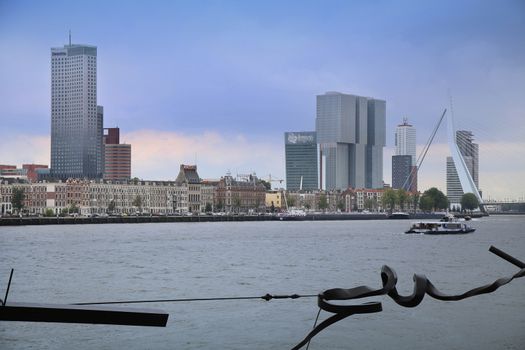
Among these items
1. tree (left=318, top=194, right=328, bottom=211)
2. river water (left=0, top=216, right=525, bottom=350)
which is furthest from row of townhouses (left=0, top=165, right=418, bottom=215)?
river water (left=0, top=216, right=525, bottom=350)

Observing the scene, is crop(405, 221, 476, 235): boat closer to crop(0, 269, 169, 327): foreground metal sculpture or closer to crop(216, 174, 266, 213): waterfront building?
crop(0, 269, 169, 327): foreground metal sculpture

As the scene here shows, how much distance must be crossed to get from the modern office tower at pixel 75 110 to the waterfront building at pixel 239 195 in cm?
3302

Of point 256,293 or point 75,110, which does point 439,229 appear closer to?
point 256,293

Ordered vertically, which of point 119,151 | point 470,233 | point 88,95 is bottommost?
point 470,233

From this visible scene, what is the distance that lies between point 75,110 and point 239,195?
47.9 m

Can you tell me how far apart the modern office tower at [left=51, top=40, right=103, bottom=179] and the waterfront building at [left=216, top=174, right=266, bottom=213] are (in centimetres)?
3302

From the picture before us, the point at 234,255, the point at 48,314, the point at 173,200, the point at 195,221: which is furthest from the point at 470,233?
the point at 173,200

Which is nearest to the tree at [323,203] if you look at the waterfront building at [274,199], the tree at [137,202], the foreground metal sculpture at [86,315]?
the waterfront building at [274,199]

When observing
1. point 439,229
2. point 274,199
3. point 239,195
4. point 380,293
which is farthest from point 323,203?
point 380,293

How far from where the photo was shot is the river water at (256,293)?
13680mm

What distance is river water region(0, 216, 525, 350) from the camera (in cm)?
1368

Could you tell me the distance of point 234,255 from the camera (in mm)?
36844

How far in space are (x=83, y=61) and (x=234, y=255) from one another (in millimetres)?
150247

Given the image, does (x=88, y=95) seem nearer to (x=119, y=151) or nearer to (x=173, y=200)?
(x=119, y=151)
